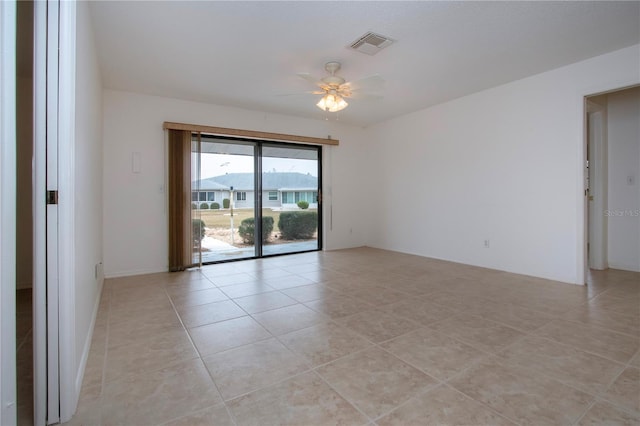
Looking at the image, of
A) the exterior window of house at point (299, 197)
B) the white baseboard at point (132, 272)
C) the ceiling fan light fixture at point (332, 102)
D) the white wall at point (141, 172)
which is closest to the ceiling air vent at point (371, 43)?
the ceiling fan light fixture at point (332, 102)

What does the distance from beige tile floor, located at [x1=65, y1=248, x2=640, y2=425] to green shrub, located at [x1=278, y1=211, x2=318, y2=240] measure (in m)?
2.35

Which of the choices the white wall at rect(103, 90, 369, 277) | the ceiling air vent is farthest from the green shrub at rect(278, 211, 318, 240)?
the ceiling air vent

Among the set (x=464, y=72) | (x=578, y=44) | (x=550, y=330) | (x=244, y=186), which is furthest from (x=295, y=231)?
(x=578, y=44)

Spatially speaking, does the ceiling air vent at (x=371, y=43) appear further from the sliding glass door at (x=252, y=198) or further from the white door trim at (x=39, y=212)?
the sliding glass door at (x=252, y=198)

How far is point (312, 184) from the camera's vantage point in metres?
6.06

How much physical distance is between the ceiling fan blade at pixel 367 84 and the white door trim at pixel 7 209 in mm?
2618

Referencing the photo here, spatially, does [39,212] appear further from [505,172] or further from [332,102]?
[505,172]

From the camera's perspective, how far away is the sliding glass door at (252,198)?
4852 millimetres

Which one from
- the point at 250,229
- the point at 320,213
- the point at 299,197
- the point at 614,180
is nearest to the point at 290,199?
the point at 299,197

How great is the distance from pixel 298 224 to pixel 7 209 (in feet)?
16.7

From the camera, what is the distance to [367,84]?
317 cm

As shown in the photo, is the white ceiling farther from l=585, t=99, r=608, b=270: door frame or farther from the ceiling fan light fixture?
l=585, t=99, r=608, b=270: door frame

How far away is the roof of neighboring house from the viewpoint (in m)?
4.96

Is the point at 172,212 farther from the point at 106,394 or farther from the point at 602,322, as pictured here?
the point at 602,322
